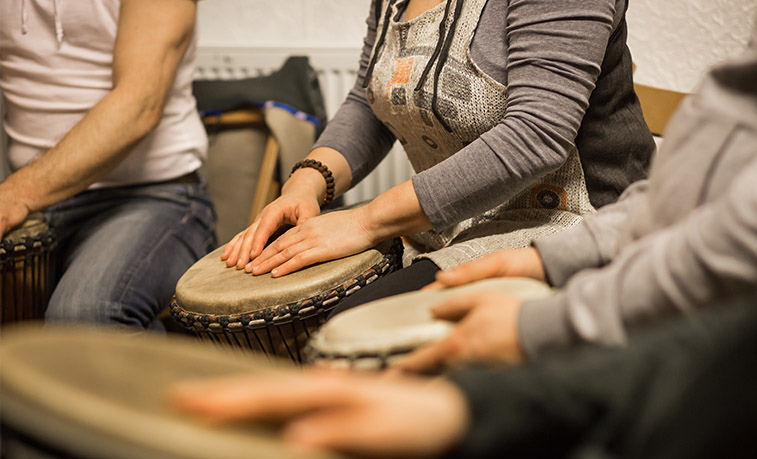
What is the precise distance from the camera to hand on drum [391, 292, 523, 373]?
53cm

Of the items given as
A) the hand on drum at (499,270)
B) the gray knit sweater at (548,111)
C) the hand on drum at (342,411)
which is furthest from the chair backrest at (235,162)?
the hand on drum at (342,411)

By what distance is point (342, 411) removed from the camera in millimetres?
381

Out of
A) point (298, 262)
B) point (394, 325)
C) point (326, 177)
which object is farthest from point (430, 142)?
point (394, 325)

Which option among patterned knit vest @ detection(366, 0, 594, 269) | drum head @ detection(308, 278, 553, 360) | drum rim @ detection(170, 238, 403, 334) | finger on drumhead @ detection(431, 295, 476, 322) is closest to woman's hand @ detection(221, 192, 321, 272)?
drum rim @ detection(170, 238, 403, 334)

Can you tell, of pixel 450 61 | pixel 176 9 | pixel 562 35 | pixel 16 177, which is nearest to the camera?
pixel 562 35

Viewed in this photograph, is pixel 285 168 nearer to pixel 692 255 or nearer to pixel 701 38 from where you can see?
pixel 701 38

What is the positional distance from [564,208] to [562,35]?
0.95 ft

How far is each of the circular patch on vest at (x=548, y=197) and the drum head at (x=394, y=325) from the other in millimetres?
344

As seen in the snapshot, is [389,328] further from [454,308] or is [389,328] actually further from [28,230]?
[28,230]

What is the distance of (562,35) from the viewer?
0.88 meters

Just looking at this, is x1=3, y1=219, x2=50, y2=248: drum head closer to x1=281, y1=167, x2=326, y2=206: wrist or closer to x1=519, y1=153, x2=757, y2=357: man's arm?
x1=281, y1=167, x2=326, y2=206: wrist

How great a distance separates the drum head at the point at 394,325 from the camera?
23.7 inches

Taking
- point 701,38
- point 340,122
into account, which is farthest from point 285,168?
point 701,38

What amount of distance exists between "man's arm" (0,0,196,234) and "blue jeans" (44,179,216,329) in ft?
0.38
